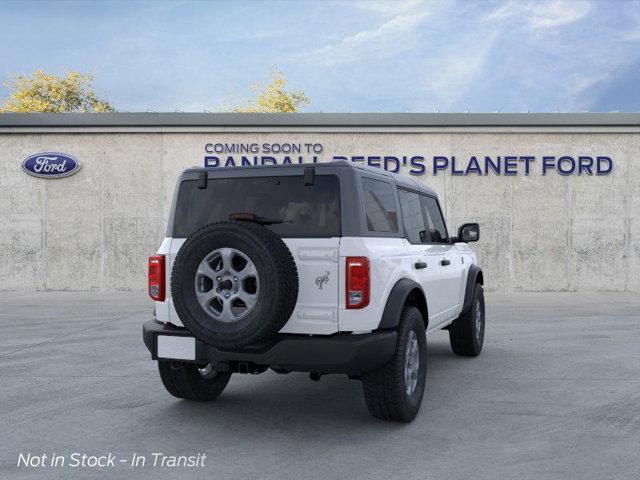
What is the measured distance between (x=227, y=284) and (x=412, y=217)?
1963 mm

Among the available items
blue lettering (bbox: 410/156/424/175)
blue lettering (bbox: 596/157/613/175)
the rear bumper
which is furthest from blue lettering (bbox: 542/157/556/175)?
the rear bumper

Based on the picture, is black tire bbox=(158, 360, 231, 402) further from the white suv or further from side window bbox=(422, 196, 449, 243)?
side window bbox=(422, 196, 449, 243)

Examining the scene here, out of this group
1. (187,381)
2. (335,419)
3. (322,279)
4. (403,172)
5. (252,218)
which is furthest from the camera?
(403,172)

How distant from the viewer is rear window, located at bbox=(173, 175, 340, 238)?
4148mm

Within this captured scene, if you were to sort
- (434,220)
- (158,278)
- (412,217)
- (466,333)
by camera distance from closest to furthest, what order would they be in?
(158,278) → (412,217) → (434,220) → (466,333)

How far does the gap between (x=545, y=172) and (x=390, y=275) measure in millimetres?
12529

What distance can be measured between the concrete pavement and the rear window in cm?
137

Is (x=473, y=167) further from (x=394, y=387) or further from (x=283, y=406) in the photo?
(x=394, y=387)

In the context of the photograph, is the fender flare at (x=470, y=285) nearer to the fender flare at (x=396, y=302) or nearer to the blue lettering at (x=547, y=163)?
the fender flare at (x=396, y=302)

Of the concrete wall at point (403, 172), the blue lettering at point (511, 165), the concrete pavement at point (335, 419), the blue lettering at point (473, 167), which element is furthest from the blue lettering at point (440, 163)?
the concrete pavement at point (335, 419)

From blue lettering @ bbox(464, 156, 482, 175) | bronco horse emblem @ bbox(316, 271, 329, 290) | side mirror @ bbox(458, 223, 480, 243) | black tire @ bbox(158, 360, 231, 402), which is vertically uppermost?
blue lettering @ bbox(464, 156, 482, 175)

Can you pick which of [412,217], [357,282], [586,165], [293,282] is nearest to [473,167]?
[586,165]

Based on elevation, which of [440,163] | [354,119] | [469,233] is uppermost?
[354,119]

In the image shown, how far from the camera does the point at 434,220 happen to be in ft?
20.2
